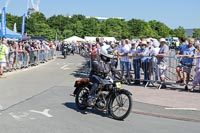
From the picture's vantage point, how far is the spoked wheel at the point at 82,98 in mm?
9586

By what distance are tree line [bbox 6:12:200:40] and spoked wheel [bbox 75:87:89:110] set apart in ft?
266

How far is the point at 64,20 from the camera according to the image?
97562 mm

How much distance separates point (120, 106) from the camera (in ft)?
28.8

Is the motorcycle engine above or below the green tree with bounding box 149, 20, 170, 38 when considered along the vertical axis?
below

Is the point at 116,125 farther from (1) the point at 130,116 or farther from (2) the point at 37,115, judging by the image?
(2) the point at 37,115

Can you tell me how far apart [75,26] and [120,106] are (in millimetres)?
85365

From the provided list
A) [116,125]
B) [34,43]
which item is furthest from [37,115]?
[34,43]

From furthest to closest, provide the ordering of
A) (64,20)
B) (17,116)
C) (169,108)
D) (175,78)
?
(64,20) → (175,78) → (169,108) → (17,116)

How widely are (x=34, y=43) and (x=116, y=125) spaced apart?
22774 millimetres

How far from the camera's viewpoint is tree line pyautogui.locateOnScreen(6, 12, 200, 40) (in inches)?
3602

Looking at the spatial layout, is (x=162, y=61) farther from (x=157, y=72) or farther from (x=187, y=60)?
(x=187, y=60)

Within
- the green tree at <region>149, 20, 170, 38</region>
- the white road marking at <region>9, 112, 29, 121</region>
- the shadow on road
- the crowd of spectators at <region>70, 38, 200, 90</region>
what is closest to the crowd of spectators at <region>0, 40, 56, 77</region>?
the crowd of spectators at <region>70, 38, 200, 90</region>

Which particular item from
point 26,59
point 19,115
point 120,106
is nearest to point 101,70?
point 120,106

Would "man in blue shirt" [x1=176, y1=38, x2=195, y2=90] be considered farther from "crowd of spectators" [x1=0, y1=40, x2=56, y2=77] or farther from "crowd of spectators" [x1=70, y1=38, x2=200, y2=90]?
"crowd of spectators" [x1=0, y1=40, x2=56, y2=77]
